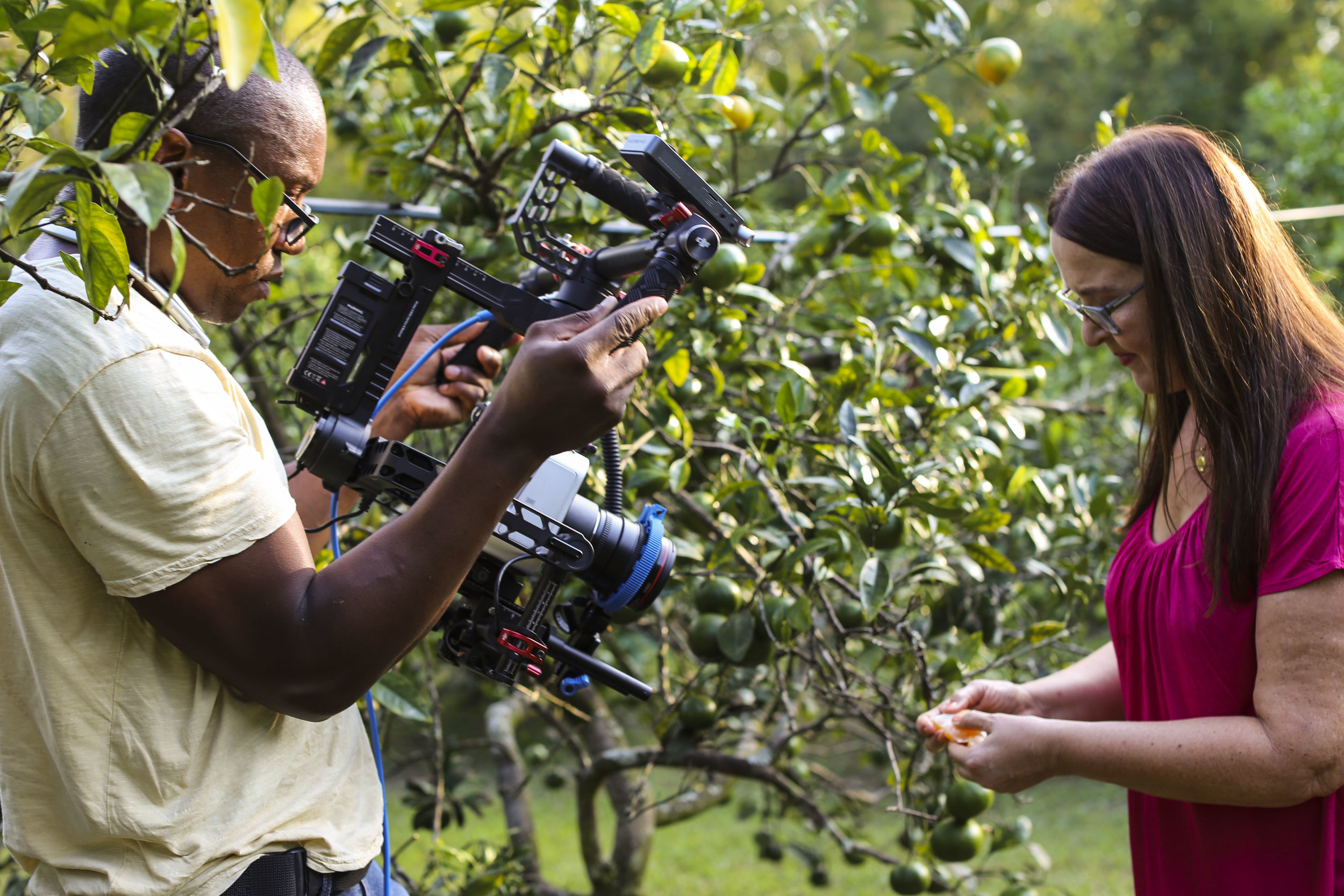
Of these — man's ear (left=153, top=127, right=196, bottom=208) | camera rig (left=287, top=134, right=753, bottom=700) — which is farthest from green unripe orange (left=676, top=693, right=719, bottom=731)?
man's ear (left=153, top=127, right=196, bottom=208)

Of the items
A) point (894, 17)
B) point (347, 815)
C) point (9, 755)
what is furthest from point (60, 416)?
point (894, 17)

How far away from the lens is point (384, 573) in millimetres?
941

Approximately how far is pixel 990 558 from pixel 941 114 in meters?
1.07

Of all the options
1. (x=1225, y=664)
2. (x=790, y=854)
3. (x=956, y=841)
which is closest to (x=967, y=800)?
(x=956, y=841)

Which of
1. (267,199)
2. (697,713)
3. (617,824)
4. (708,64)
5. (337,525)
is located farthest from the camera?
(617,824)

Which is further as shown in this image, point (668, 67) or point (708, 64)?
point (708, 64)

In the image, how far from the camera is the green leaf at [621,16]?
164 cm

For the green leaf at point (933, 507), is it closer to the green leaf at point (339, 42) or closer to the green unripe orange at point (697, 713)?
the green unripe orange at point (697, 713)

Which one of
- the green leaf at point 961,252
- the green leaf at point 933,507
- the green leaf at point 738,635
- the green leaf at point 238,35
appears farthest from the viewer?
the green leaf at point 961,252

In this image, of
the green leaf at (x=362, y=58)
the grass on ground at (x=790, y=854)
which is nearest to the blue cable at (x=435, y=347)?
the green leaf at (x=362, y=58)

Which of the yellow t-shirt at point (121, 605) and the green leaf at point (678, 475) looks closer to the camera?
the yellow t-shirt at point (121, 605)

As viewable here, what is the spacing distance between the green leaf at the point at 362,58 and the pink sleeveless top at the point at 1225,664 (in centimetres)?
166

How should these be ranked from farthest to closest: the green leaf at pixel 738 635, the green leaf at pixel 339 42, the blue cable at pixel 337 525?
the green leaf at pixel 339 42, the green leaf at pixel 738 635, the blue cable at pixel 337 525

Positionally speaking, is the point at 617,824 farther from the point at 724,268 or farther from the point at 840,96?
Answer: the point at 840,96
